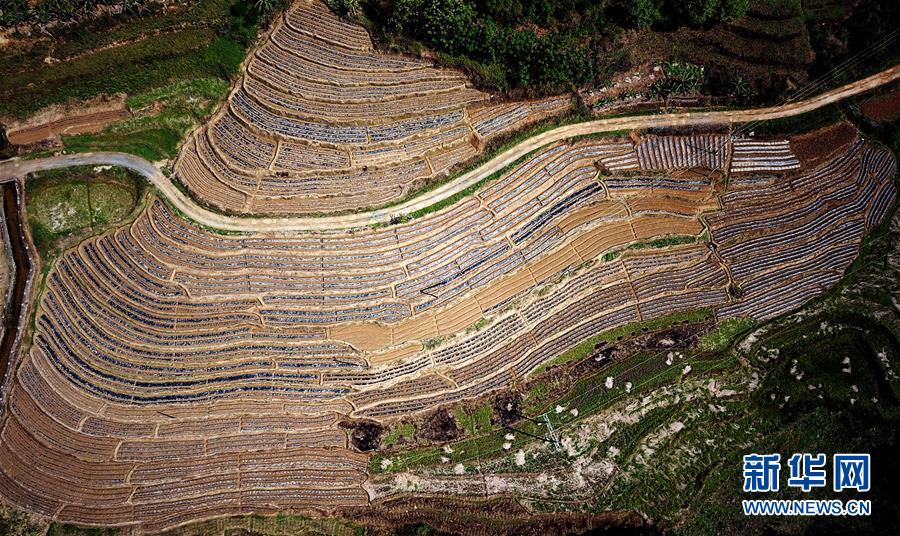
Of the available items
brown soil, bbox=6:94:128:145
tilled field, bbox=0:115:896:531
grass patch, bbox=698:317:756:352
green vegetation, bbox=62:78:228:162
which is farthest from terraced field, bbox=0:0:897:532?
brown soil, bbox=6:94:128:145

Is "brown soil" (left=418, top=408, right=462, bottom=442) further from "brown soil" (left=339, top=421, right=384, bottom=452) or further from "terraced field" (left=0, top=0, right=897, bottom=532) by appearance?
"brown soil" (left=339, top=421, right=384, bottom=452)

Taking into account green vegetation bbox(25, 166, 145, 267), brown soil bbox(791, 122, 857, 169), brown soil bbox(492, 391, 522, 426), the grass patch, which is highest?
brown soil bbox(791, 122, 857, 169)

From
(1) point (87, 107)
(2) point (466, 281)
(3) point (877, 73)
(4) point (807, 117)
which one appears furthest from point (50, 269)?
(3) point (877, 73)

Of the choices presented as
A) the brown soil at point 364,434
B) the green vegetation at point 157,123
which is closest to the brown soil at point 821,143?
the brown soil at point 364,434

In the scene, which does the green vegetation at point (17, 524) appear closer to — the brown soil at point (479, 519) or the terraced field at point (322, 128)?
the brown soil at point (479, 519)

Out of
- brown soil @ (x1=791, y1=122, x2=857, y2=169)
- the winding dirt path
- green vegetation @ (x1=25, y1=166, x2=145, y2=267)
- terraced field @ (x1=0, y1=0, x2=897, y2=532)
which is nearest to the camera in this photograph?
terraced field @ (x1=0, y1=0, x2=897, y2=532)

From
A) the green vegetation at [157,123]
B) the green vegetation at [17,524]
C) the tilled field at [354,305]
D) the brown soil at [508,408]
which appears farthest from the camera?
the green vegetation at [157,123]
